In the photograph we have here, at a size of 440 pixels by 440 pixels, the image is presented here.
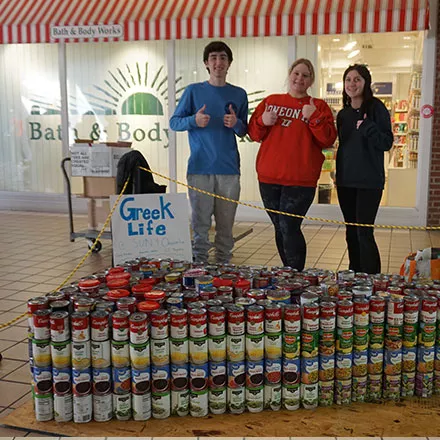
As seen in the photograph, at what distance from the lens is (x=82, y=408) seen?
99.6 inches

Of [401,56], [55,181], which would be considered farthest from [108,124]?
[401,56]

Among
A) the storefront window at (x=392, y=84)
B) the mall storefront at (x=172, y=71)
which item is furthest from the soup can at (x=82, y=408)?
the storefront window at (x=392, y=84)

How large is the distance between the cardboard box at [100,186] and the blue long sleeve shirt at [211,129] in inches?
66.5

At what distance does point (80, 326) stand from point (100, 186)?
3840 millimetres

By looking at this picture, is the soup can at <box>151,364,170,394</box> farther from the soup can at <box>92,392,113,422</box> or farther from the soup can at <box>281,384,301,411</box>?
the soup can at <box>281,384,301,411</box>

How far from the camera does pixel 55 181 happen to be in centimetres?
925

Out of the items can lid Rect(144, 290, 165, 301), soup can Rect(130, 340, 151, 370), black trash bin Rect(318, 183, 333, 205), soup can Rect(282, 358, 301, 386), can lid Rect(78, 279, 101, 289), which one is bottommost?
soup can Rect(282, 358, 301, 386)

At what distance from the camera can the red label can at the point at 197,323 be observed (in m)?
2.50

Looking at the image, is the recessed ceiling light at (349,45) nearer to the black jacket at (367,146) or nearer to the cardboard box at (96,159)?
the cardboard box at (96,159)

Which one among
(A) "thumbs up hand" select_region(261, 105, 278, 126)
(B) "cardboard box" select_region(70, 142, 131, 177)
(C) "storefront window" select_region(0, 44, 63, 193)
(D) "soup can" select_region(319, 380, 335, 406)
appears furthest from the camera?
(C) "storefront window" select_region(0, 44, 63, 193)

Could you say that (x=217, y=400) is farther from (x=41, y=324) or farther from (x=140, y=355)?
(x=41, y=324)

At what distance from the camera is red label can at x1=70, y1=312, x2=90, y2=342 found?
8.05 ft

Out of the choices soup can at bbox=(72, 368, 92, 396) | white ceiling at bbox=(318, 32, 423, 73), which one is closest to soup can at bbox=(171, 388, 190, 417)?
soup can at bbox=(72, 368, 92, 396)

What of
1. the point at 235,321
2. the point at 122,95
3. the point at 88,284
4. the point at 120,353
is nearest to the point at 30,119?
the point at 122,95
